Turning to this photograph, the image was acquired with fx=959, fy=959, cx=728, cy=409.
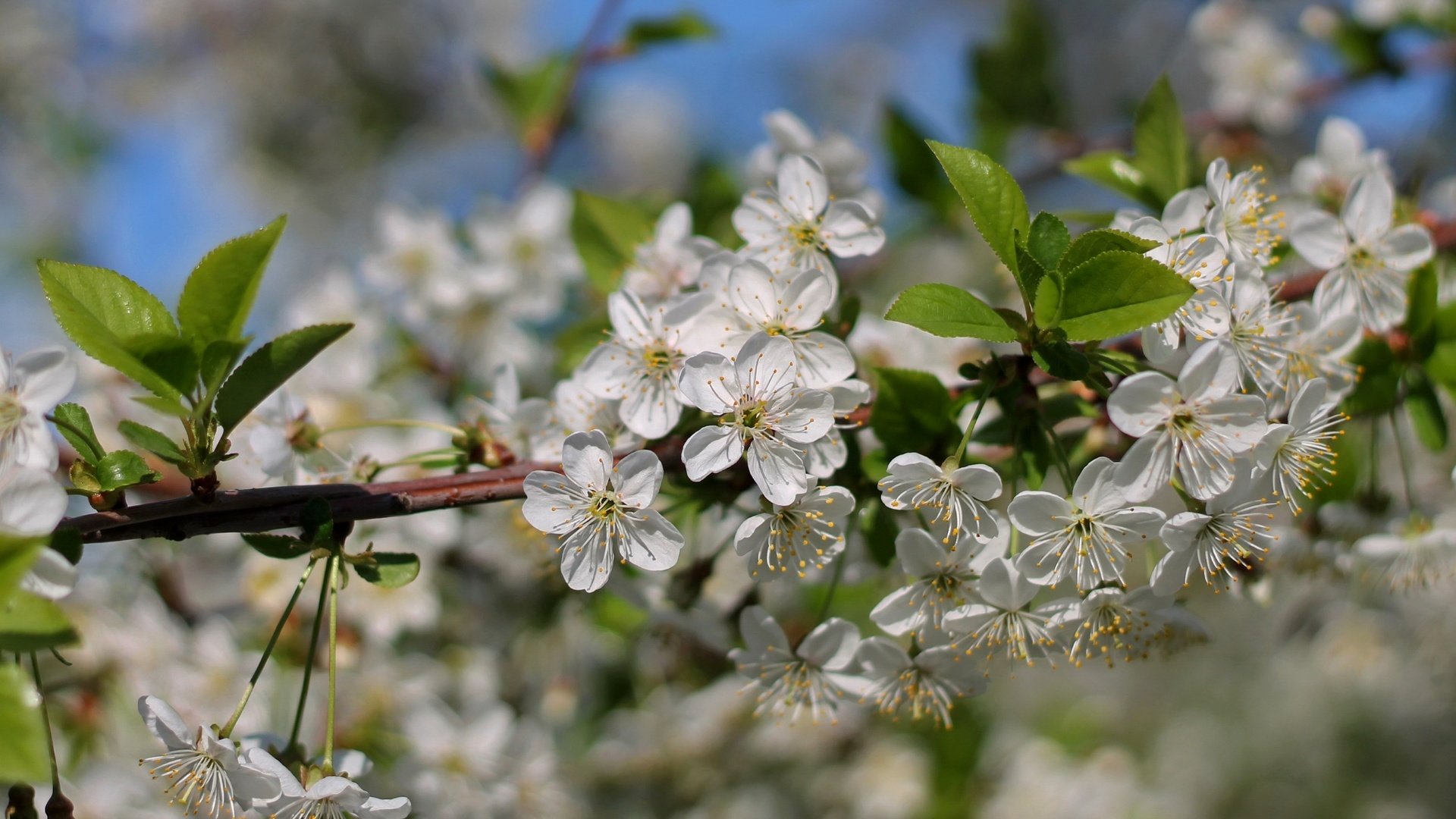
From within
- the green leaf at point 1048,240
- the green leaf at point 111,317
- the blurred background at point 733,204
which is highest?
the green leaf at point 111,317

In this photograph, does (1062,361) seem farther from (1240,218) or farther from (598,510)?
(598,510)

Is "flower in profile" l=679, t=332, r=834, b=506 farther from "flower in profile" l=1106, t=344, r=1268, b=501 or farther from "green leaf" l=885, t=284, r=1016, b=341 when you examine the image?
"flower in profile" l=1106, t=344, r=1268, b=501

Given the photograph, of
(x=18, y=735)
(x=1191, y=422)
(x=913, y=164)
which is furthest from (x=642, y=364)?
(x=913, y=164)

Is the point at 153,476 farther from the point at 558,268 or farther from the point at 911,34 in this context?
the point at 911,34

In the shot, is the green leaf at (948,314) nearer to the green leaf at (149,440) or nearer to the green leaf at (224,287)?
the green leaf at (224,287)

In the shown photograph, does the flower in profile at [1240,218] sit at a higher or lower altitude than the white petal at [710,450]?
higher

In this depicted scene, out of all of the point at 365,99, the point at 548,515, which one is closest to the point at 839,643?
the point at 548,515

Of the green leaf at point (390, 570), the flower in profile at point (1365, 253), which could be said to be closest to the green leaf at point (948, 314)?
the flower in profile at point (1365, 253)
